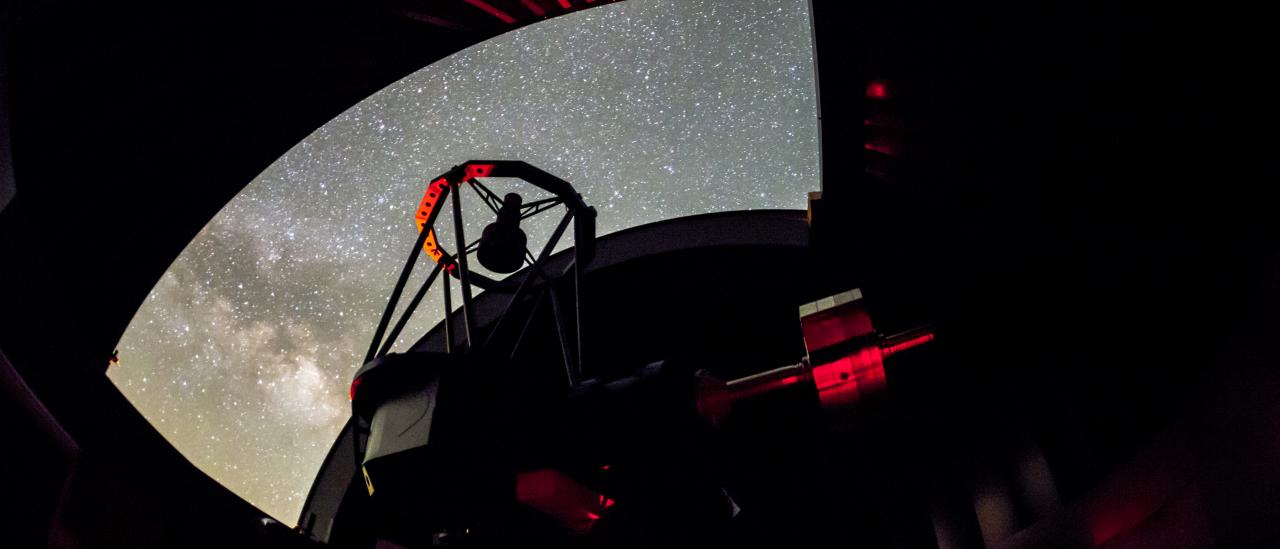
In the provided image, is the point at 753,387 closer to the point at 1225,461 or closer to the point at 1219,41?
the point at 1225,461

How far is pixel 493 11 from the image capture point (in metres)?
5.95

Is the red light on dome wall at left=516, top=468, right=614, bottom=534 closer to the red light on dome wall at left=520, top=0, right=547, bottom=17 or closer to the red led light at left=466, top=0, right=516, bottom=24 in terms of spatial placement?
the red led light at left=466, top=0, right=516, bottom=24

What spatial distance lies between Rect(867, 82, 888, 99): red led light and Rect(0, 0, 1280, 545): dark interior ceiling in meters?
0.08

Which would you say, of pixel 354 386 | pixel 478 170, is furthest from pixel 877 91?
pixel 354 386

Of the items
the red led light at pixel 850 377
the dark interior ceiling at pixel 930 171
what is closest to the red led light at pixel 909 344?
the red led light at pixel 850 377

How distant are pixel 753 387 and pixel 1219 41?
8.72 feet

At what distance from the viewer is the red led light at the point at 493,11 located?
5.80 m

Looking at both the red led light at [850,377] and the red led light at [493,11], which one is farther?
the red led light at [493,11]

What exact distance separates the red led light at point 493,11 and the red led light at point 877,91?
3.40 m

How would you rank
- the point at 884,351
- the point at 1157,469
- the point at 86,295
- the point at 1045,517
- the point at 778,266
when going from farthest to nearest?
1. the point at 778,266
2. the point at 86,295
3. the point at 1045,517
4. the point at 1157,469
5. the point at 884,351

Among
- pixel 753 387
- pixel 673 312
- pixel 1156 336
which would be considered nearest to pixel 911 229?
pixel 1156 336

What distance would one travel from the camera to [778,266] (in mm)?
8477

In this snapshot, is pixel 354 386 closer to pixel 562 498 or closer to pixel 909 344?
pixel 562 498

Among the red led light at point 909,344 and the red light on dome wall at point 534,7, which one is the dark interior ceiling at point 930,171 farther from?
the red led light at point 909,344
